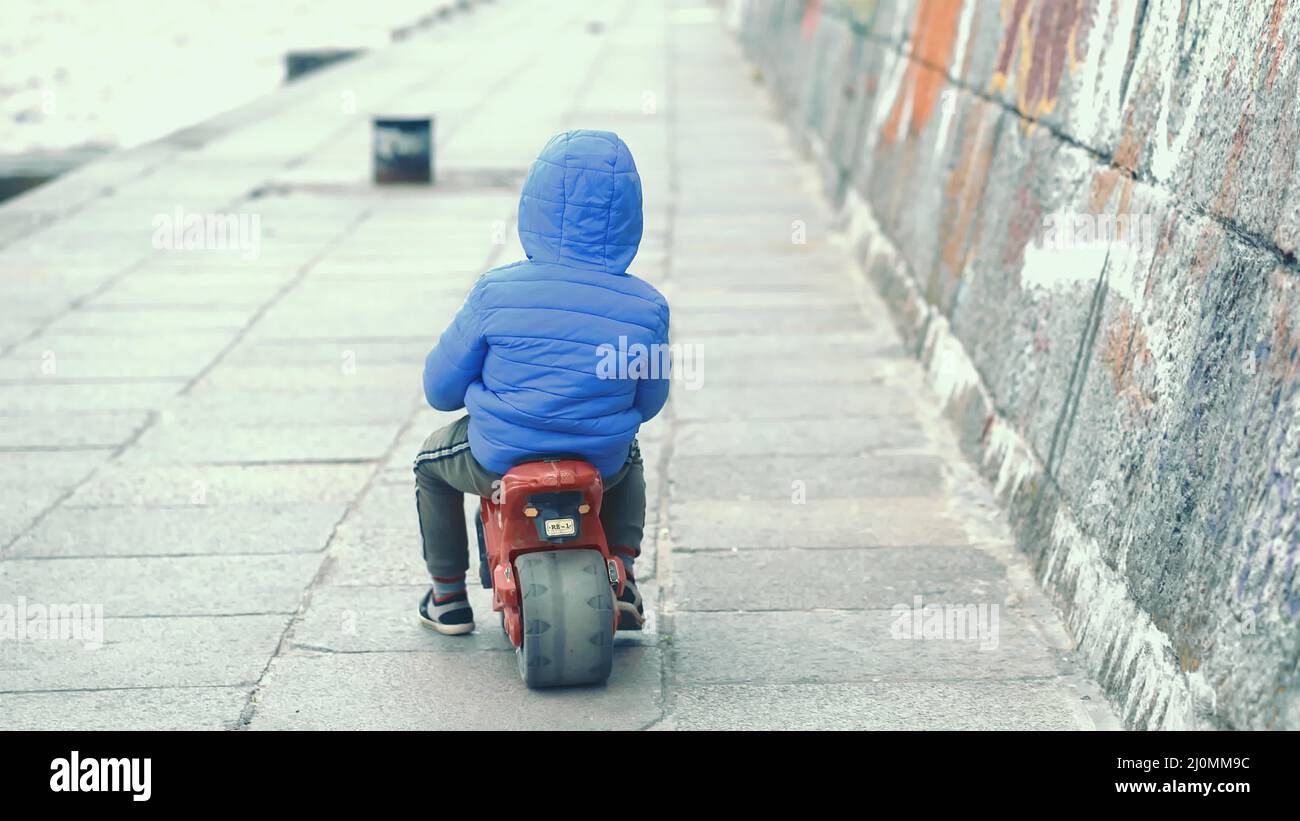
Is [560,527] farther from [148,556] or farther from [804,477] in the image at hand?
[804,477]

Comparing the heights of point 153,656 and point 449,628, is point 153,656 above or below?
below

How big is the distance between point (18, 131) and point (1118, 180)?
1877 centimetres

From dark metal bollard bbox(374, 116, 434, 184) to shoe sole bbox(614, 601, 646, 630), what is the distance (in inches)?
319

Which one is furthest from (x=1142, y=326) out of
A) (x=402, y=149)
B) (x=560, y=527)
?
(x=402, y=149)

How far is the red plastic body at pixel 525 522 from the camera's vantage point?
3.83m

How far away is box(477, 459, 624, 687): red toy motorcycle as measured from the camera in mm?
3848

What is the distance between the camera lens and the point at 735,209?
36.5 feet

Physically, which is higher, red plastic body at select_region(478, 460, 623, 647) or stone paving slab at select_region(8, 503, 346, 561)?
red plastic body at select_region(478, 460, 623, 647)

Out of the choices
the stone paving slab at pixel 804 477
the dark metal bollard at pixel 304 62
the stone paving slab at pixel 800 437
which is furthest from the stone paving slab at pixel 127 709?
the dark metal bollard at pixel 304 62

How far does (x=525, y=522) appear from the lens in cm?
392

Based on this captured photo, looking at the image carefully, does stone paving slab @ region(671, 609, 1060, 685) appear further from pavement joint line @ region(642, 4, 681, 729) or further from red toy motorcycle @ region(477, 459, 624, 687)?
red toy motorcycle @ region(477, 459, 624, 687)

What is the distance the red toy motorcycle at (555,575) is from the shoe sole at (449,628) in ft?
1.22

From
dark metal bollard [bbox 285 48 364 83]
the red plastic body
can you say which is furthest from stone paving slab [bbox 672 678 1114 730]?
dark metal bollard [bbox 285 48 364 83]

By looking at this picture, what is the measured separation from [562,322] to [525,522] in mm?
491
